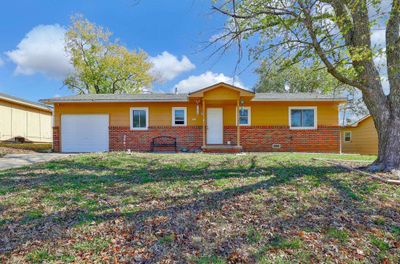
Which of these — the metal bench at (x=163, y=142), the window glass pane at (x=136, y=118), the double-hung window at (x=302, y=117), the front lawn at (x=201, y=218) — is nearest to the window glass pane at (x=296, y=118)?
the double-hung window at (x=302, y=117)

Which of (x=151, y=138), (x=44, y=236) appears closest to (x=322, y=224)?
(x=44, y=236)

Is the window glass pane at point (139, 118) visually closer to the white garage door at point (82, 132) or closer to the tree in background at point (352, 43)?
the white garage door at point (82, 132)

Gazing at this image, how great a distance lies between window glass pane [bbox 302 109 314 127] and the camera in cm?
1393

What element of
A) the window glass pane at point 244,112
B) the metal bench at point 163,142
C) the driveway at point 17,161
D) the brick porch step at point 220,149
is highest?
the window glass pane at point 244,112

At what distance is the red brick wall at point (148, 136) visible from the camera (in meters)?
13.9

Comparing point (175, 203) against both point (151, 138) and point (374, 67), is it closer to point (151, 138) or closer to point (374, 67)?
point (374, 67)

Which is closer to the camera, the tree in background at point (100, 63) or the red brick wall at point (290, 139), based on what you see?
the red brick wall at point (290, 139)

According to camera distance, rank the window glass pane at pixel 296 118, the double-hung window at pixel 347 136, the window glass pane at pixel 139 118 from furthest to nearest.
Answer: the double-hung window at pixel 347 136
the window glass pane at pixel 139 118
the window glass pane at pixel 296 118

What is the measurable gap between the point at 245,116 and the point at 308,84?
10.4 m

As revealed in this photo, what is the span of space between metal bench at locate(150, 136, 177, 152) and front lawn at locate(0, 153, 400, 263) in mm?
7611

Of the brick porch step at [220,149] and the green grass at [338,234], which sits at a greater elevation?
the brick porch step at [220,149]

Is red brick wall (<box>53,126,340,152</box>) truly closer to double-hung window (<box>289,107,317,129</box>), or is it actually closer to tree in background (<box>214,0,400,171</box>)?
double-hung window (<box>289,107,317,129</box>)

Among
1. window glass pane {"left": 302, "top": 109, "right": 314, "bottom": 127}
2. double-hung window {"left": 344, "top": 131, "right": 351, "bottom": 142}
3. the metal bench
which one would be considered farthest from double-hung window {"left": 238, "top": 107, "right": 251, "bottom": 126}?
double-hung window {"left": 344, "top": 131, "right": 351, "bottom": 142}

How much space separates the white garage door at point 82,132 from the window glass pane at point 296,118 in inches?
398
